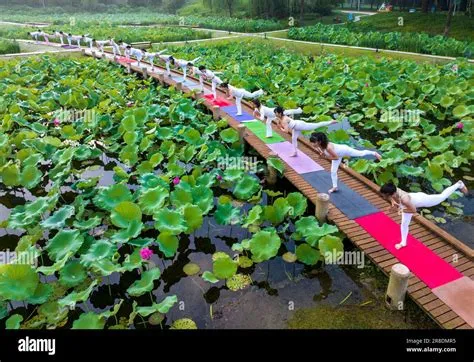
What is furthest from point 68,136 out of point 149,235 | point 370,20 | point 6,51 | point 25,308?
point 370,20

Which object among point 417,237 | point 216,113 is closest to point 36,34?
point 216,113

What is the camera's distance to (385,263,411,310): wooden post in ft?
13.4

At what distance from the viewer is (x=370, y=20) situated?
31594mm

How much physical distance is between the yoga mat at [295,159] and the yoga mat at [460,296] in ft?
11.1

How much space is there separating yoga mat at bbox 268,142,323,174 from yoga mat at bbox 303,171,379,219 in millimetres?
220

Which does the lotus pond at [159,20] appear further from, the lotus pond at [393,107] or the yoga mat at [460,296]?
the yoga mat at [460,296]

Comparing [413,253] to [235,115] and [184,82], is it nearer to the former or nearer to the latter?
[235,115]

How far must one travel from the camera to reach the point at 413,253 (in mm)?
4852

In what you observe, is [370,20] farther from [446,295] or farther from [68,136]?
[446,295]

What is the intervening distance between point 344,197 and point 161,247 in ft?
10.8

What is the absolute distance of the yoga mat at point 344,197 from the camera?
5.82m

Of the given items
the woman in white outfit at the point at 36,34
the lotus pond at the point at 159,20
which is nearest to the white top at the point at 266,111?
A: the woman in white outfit at the point at 36,34

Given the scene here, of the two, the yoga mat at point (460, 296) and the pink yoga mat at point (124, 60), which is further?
the pink yoga mat at point (124, 60)

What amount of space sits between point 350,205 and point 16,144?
7.68 metres
